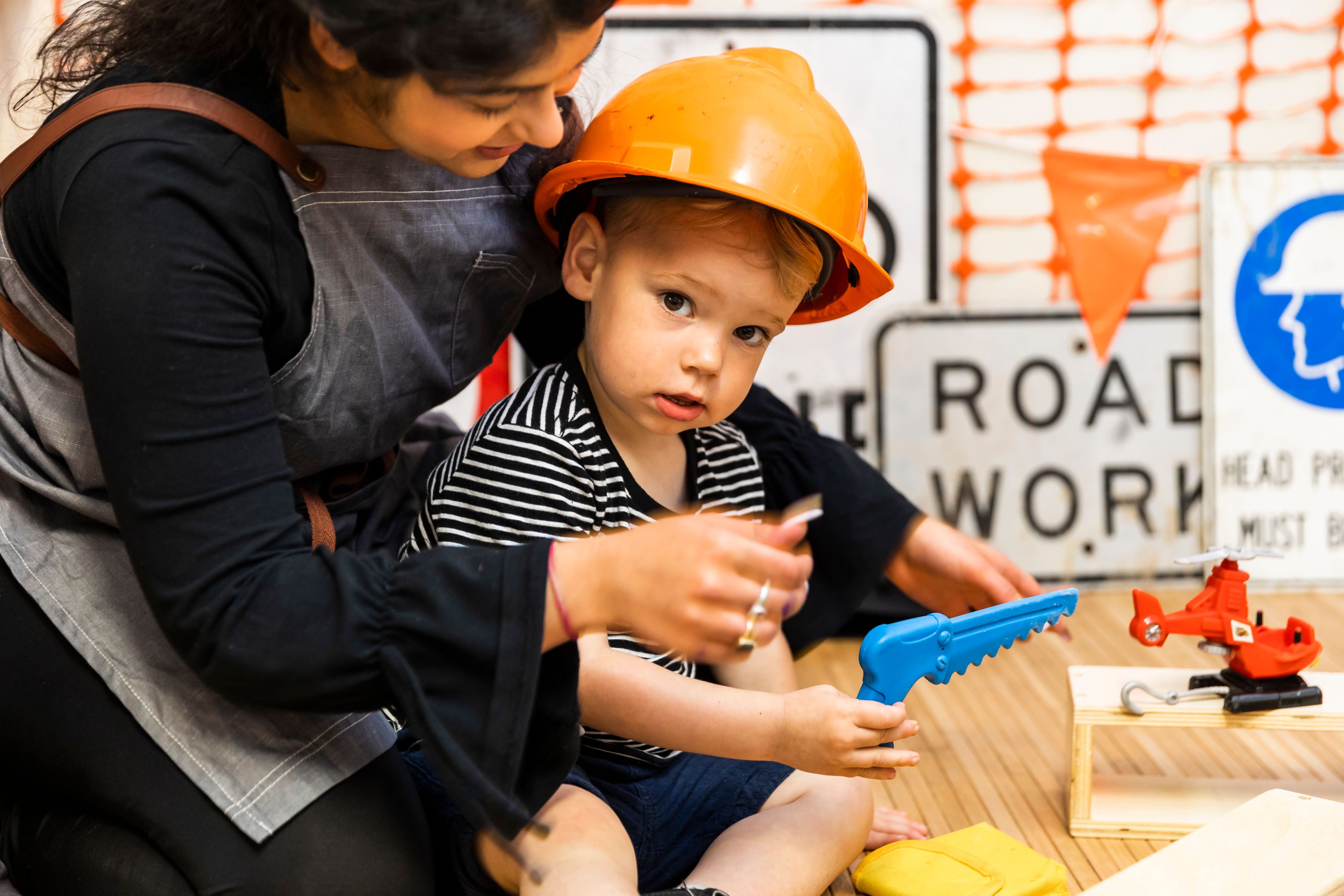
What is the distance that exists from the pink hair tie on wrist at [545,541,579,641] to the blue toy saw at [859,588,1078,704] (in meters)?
0.26

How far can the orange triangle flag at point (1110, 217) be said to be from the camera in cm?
167

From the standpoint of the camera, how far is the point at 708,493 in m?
1.04

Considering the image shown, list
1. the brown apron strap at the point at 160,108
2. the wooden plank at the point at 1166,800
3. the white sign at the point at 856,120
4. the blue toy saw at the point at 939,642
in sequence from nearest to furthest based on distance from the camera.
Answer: the brown apron strap at the point at 160,108
the blue toy saw at the point at 939,642
the wooden plank at the point at 1166,800
the white sign at the point at 856,120

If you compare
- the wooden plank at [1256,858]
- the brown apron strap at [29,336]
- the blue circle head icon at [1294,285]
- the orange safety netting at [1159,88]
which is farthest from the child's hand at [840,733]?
the blue circle head icon at [1294,285]

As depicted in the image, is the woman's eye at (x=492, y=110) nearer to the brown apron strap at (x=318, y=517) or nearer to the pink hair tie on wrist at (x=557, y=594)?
the pink hair tie on wrist at (x=557, y=594)

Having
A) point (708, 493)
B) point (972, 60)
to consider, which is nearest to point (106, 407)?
point (708, 493)

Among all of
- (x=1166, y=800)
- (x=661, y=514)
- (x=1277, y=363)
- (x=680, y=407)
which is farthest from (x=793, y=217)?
(x=1277, y=363)

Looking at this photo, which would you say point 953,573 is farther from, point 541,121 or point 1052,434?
point 1052,434

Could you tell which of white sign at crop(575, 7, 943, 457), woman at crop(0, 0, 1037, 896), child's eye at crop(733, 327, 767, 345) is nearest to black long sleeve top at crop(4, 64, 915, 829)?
woman at crop(0, 0, 1037, 896)

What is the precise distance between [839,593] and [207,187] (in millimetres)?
629

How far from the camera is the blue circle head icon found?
5.48ft

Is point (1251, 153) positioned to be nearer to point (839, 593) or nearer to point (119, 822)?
point (839, 593)

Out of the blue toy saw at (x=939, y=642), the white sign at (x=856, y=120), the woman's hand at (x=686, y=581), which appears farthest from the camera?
the white sign at (x=856, y=120)

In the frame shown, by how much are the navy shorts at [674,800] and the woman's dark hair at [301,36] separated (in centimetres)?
53
